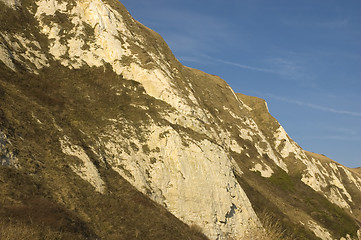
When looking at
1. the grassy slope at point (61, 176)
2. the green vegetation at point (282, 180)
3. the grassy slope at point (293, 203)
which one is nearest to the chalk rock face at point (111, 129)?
the grassy slope at point (61, 176)

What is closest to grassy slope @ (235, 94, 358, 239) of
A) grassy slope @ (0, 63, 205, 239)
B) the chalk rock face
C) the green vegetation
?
the green vegetation

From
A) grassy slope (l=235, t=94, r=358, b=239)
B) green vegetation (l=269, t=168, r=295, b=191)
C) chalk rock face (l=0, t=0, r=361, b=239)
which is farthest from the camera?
green vegetation (l=269, t=168, r=295, b=191)

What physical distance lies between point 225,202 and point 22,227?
27.7 meters

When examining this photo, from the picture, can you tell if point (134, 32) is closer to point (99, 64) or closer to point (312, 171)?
point (99, 64)

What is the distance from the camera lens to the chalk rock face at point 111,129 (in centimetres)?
3341

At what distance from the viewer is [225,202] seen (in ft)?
145

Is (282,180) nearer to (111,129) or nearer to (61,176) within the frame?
(111,129)

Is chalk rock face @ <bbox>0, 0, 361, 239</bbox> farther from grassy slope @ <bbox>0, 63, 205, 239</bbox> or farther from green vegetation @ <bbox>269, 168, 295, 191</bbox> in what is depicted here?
green vegetation @ <bbox>269, 168, 295, 191</bbox>

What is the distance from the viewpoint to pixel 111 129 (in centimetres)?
4225

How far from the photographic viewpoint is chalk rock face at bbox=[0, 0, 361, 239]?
110ft

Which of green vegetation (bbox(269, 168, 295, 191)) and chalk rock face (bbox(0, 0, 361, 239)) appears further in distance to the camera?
green vegetation (bbox(269, 168, 295, 191))

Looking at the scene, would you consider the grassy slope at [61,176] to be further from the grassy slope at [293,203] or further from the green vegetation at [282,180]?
the green vegetation at [282,180]

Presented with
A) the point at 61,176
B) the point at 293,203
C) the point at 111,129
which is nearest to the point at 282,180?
the point at 293,203

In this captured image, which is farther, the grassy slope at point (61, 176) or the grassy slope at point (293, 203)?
the grassy slope at point (293, 203)
